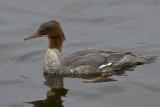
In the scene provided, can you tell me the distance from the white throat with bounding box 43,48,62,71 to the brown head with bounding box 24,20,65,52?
131mm

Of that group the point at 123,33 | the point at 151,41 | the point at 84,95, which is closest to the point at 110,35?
the point at 123,33

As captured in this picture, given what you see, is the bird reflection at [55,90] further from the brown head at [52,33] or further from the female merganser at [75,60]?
the brown head at [52,33]

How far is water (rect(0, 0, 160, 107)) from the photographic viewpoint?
916 centimetres

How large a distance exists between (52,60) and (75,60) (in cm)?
58

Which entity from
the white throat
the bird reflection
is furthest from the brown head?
the bird reflection

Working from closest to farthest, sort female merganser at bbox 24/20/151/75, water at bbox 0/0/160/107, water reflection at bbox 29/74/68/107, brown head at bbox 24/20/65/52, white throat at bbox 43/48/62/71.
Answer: water reflection at bbox 29/74/68/107, water at bbox 0/0/160/107, brown head at bbox 24/20/65/52, female merganser at bbox 24/20/151/75, white throat at bbox 43/48/62/71

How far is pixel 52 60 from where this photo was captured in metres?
10.6

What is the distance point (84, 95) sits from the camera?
9258mm

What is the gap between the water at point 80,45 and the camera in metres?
9.16

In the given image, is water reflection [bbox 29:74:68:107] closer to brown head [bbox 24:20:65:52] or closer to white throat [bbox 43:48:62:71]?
white throat [bbox 43:48:62:71]

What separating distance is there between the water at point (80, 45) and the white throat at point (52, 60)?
0.88 ft

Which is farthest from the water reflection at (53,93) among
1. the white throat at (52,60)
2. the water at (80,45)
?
the white throat at (52,60)

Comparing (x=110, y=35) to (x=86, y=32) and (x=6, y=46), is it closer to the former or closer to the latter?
(x=86, y=32)

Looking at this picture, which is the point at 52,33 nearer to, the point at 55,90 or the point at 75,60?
the point at 75,60
